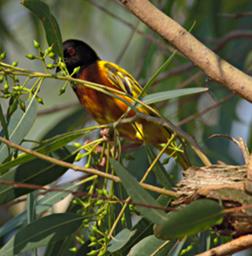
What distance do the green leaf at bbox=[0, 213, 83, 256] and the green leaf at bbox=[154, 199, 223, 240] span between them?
2.45 ft

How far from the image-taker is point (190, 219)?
6.17ft

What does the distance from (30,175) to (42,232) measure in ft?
0.74

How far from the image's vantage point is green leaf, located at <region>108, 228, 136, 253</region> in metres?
2.43

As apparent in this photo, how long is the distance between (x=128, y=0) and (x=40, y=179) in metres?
0.75

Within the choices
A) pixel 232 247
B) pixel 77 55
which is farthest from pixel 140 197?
pixel 77 55

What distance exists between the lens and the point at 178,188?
2.45 metres

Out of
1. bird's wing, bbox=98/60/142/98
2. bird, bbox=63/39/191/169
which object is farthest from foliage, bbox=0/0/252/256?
bird's wing, bbox=98/60/142/98

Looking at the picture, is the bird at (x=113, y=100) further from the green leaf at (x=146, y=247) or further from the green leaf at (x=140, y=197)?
the green leaf at (x=140, y=197)

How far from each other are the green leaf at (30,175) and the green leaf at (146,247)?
1.35 feet

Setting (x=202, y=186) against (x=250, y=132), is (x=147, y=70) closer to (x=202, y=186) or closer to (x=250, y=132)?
(x=250, y=132)

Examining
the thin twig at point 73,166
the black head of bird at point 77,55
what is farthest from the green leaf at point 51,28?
the black head of bird at point 77,55

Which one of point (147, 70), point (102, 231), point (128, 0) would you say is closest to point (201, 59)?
point (128, 0)

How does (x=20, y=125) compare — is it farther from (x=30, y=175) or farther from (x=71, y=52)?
(x=71, y=52)

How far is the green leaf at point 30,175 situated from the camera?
8.61 ft
